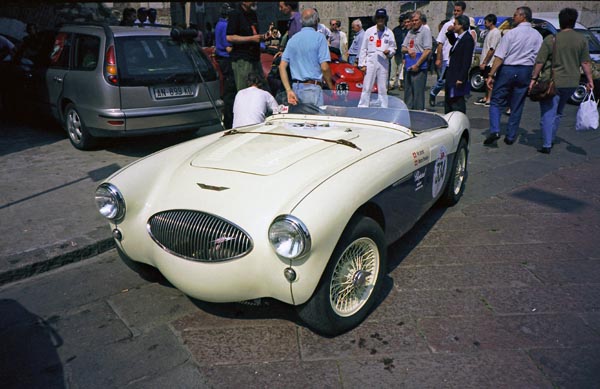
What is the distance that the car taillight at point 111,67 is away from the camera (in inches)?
225

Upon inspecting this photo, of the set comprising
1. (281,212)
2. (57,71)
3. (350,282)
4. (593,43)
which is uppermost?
(593,43)

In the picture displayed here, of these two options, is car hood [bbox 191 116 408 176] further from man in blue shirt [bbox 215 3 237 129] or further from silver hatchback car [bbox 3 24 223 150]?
man in blue shirt [bbox 215 3 237 129]

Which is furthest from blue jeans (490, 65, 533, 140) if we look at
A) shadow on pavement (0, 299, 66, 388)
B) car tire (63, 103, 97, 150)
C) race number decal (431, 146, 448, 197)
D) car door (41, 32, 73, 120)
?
shadow on pavement (0, 299, 66, 388)

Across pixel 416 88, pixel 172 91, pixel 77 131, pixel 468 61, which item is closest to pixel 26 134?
pixel 77 131

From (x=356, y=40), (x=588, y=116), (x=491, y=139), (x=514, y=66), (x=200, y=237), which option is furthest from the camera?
(x=356, y=40)

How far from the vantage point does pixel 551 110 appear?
21.5ft

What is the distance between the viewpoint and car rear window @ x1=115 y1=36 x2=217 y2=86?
19.1 ft

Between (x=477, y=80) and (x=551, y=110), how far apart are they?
567cm

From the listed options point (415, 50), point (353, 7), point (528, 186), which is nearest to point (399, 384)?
point (528, 186)

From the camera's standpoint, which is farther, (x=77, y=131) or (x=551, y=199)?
(x=77, y=131)

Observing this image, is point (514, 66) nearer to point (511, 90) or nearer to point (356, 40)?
point (511, 90)

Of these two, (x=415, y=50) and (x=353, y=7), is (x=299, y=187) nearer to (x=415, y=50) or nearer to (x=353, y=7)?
(x=415, y=50)

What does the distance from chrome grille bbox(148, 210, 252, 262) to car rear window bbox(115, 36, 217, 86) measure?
372 centimetres

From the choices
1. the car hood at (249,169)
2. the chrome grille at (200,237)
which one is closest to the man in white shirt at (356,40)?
the car hood at (249,169)
